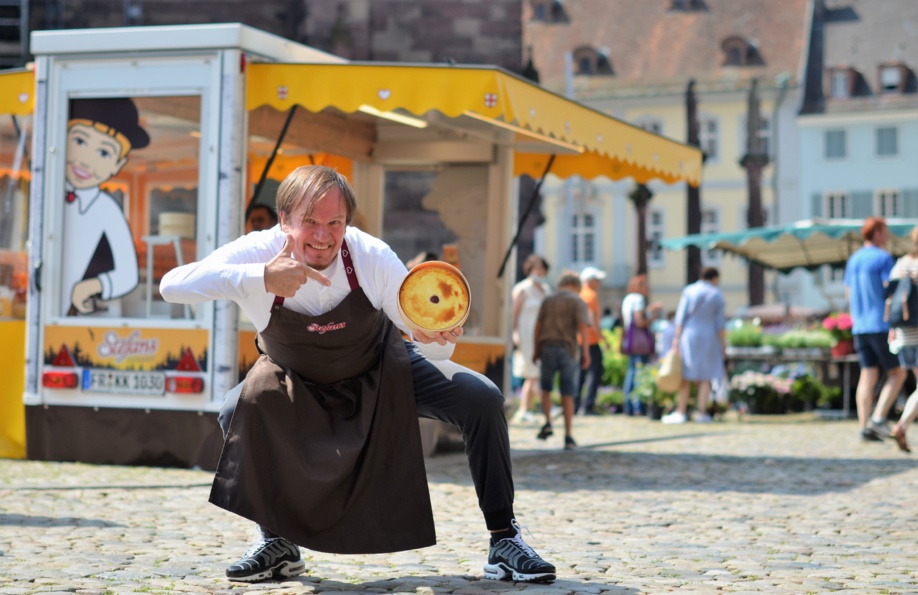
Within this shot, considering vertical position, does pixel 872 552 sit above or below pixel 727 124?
below

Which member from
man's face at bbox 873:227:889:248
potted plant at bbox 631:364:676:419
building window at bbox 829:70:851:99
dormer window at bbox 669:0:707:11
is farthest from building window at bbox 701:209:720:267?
man's face at bbox 873:227:889:248

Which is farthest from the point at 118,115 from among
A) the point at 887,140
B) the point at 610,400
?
the point at 887,140

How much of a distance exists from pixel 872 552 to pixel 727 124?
54.9 meters

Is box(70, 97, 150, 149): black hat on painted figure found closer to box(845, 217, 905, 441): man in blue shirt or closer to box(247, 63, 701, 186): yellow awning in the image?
box(247, 63, 701, 186): yellow awning

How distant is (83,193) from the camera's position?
32.1 feet

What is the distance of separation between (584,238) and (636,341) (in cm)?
4529

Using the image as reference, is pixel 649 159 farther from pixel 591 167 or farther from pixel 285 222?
pixel 285 222

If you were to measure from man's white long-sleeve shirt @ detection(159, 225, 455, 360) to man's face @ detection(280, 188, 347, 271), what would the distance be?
90 millimetres

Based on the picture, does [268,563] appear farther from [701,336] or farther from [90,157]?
[701,336]

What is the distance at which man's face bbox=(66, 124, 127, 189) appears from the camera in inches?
384

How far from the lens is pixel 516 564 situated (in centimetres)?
503

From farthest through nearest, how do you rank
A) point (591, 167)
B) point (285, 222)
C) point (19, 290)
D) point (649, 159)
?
point (591, 167)
point (649, 159)
point (19, 290)
point (285, 222)

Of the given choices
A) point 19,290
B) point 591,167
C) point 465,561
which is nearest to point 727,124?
point 591,167

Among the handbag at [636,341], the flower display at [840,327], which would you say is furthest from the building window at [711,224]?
the handbag at [636,341]
